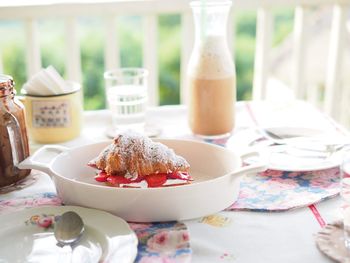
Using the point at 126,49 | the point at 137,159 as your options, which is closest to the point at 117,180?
the point at 137,159

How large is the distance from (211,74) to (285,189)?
0.33 meters

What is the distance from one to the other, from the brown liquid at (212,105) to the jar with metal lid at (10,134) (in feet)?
1.20

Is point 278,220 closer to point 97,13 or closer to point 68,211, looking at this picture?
point 68,211

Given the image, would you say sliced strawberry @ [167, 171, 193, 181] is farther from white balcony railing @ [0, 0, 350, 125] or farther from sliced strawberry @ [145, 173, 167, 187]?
white balcony railing @ [0, 0, 350, 125]

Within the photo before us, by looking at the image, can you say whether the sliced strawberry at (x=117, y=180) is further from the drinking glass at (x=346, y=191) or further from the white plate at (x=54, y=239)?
the drinking glass at (x=346, y=191)

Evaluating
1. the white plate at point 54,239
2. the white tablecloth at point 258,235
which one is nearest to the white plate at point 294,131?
the white tablecloth at point 258,235

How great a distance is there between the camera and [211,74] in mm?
1010

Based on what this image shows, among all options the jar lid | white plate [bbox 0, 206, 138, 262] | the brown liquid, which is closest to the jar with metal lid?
the jar lid

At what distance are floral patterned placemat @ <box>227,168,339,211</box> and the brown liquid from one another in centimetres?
22

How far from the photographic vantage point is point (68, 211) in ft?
2.16

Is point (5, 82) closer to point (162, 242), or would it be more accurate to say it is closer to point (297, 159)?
point (162, 242)

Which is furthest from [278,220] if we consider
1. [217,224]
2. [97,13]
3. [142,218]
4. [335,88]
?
[335,88]

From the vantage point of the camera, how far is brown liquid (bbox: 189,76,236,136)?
1017 mm

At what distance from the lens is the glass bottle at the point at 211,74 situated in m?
0.99
